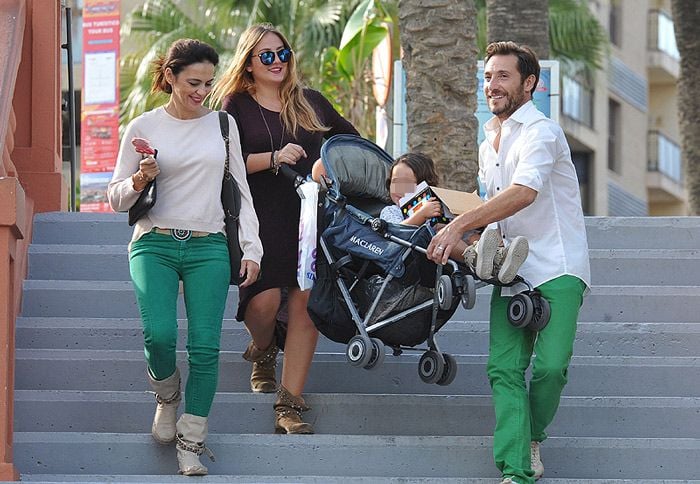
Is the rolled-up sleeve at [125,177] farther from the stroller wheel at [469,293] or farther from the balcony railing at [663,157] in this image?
the balcony railing at [663,157]

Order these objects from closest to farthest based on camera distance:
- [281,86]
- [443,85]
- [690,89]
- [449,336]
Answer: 1. [281,86]
2. [449,336]
3. [443,85]
4. [690,89]

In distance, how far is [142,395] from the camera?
26.9ft

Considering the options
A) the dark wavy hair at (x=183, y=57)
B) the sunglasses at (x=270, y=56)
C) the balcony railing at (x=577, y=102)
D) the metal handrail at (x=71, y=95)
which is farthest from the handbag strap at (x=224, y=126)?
the balcony railing at (x=577, y=102)

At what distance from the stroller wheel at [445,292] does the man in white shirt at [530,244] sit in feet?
0.38

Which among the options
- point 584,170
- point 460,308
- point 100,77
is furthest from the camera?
point 584,170

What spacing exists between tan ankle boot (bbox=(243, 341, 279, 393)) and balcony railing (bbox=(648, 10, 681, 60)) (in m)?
37.9

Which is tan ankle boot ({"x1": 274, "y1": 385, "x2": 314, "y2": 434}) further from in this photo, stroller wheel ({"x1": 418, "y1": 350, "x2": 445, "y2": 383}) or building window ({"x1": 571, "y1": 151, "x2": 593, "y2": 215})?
building window ({"x1": 571, "y1": 151, "x2": 593, "y2": 215})

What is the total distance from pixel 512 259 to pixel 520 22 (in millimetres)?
9338

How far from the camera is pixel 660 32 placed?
45.4 metres

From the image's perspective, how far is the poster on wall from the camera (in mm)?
19312

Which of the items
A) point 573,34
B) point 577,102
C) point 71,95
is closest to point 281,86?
point 71,95

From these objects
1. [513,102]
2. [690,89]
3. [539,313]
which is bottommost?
[539,313]

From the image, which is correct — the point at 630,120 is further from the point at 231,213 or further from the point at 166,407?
the point at 166,407

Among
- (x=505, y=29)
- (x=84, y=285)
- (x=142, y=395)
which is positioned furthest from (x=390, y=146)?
(x=142, y=395)
